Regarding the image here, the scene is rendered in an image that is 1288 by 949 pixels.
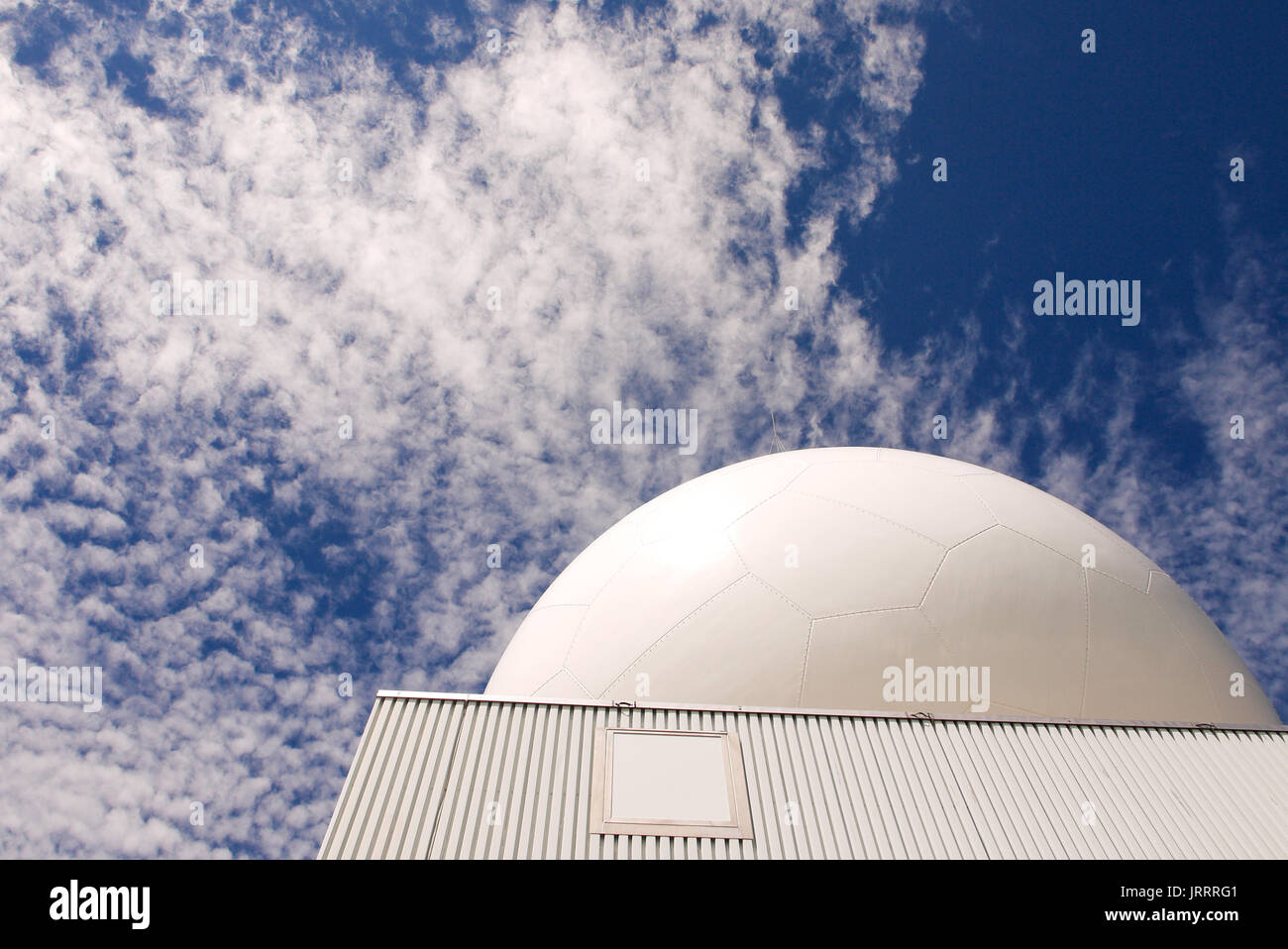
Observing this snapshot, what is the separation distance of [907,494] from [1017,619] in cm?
171

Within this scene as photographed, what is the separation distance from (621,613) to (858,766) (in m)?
3.00

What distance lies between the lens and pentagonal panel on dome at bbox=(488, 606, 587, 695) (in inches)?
A: 320

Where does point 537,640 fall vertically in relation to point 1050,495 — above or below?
below

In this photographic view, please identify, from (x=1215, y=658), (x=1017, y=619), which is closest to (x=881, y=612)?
(x=1017, y=619)

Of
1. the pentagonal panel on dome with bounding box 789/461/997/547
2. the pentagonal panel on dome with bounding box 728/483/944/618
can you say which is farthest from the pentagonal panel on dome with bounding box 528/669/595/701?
the pentagonal panel on dome with bounding box 789/461/997/547

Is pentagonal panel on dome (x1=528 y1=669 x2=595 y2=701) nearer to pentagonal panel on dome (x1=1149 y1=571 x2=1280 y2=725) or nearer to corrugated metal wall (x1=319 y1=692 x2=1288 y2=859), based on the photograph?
corrugated metal wall (x1=319 y1=692 x2=1288 y2=859)

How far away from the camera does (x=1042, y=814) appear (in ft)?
17.3

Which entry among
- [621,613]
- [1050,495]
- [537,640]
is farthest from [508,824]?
[1050,495]

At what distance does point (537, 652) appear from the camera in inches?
333

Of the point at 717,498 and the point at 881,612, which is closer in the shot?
the point at 881,612

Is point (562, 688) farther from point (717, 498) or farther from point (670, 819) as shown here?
point (670, 819)
